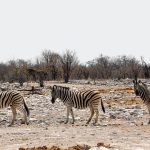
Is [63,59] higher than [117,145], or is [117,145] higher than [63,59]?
[63,59]

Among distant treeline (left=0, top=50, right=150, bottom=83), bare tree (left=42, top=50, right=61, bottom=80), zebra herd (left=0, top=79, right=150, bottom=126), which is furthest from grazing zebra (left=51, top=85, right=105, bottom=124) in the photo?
bare tree (left=42, top=50, right=61, bottom=80)

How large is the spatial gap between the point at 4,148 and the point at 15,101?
7.55 meters

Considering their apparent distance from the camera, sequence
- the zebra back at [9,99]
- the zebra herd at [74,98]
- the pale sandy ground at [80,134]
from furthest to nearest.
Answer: the zebra back at [9,99]
the zebra herd at [74,98]
the pale sandy ground at [80,134]

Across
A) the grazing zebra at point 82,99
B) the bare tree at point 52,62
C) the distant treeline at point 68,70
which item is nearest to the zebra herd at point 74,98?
the grazing zebra at point 82,99

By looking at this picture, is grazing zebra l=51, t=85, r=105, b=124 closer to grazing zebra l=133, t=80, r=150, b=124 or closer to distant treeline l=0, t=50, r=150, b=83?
grazing zebra l=133, t=80, r=150, b=124

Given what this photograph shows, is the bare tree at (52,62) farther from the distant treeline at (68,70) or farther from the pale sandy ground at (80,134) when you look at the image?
the pale sandy ground at (80,134)

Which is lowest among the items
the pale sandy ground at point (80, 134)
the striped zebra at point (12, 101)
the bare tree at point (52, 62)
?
the pale sandy ground at point (80, 134)

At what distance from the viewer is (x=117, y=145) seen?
1113 cm

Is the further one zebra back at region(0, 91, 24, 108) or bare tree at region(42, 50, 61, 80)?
bare tree at region(42, 50, 61, 80)

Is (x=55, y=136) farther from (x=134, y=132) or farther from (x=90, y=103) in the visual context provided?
(x=90, y=103)

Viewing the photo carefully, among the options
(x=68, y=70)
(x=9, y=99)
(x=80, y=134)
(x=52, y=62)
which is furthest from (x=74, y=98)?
(x=52, y=62)

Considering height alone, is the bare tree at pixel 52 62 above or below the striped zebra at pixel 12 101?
above

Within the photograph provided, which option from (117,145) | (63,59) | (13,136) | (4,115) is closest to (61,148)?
(117,145)

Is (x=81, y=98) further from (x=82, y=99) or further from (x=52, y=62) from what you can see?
(x=52, y=62)
